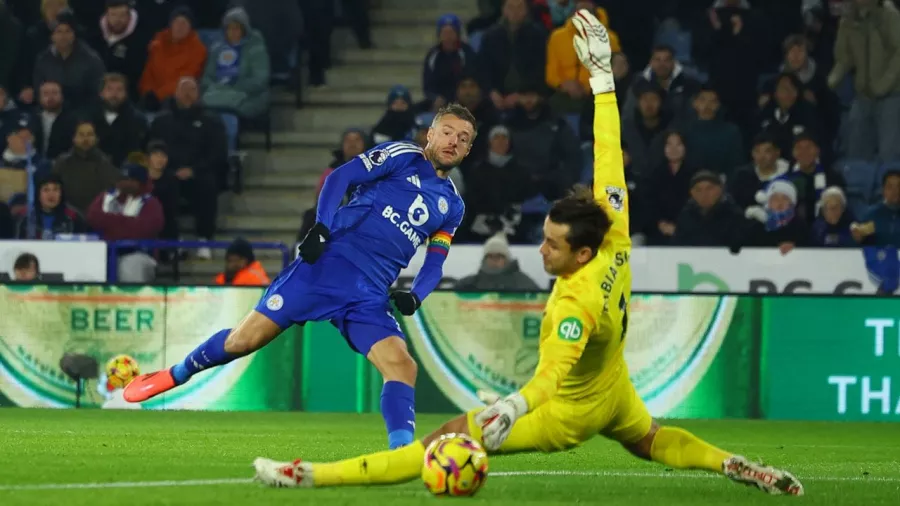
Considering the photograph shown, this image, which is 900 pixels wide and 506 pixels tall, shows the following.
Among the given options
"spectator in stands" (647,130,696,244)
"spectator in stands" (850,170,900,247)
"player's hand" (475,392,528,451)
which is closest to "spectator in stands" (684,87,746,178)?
"spectator in stands" (647,130,696,244)

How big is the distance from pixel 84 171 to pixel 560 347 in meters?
11.6

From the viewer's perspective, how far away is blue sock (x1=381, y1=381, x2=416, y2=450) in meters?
8.49

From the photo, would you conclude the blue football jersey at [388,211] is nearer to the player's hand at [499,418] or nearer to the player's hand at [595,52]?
the player's hand at [595,52]

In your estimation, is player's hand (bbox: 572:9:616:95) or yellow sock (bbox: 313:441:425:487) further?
player's hand (bbox: 572:9:616:95)

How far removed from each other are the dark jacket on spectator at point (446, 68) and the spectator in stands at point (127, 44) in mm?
3577

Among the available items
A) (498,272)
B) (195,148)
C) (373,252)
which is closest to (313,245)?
(373,252)

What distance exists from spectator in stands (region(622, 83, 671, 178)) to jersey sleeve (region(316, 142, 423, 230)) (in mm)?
8361

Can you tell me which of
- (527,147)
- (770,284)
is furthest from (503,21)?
(770,284)

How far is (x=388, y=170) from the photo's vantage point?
8.98 metres

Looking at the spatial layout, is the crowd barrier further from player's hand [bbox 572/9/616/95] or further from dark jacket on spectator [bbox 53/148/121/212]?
player's hand [bbox 572/9/616/95]

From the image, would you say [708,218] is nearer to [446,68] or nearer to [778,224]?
[778,224]

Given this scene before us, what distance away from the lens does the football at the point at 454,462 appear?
22.7 feet

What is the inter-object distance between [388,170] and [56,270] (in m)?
7.55

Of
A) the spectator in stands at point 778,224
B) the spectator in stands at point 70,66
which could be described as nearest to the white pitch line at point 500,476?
the spectator in stands at point 778,224
